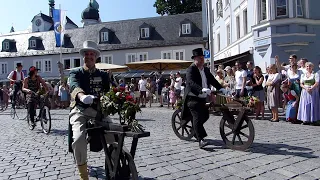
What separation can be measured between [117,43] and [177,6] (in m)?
10.8

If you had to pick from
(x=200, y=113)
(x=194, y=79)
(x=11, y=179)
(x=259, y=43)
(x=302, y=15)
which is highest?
(x=302, y=15)

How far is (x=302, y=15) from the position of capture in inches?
696

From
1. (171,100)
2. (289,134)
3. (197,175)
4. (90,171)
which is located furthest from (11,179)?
(171,100)

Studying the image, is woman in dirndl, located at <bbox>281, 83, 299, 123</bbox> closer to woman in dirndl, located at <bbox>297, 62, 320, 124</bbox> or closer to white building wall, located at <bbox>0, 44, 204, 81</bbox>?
woman in dirndl, located at <bbox>297, 62, 320, 124</bbox>

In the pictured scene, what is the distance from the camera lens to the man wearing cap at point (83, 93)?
429 cm

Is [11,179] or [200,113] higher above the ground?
[200,113]

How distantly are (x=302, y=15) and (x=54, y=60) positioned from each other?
4045 cm

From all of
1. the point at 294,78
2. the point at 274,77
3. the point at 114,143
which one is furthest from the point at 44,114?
the point at 294,78

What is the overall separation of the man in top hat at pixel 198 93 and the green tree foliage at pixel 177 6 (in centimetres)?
4458

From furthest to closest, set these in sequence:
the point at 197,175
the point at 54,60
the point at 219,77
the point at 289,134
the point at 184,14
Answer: the point at 54,60 < the point at 184,14 < the point at 219,77 < the point at 289,134 < the point at 197,175

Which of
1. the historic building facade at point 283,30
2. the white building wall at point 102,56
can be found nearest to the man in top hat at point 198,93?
the historic building facade at point 283,30

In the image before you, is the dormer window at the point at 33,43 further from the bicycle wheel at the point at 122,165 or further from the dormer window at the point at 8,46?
the bicycle wheel at the point at 122,165

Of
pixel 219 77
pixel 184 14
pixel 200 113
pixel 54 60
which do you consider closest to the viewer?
pixel 200 113

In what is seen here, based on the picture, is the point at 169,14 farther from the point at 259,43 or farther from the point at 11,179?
the point at 11,179
